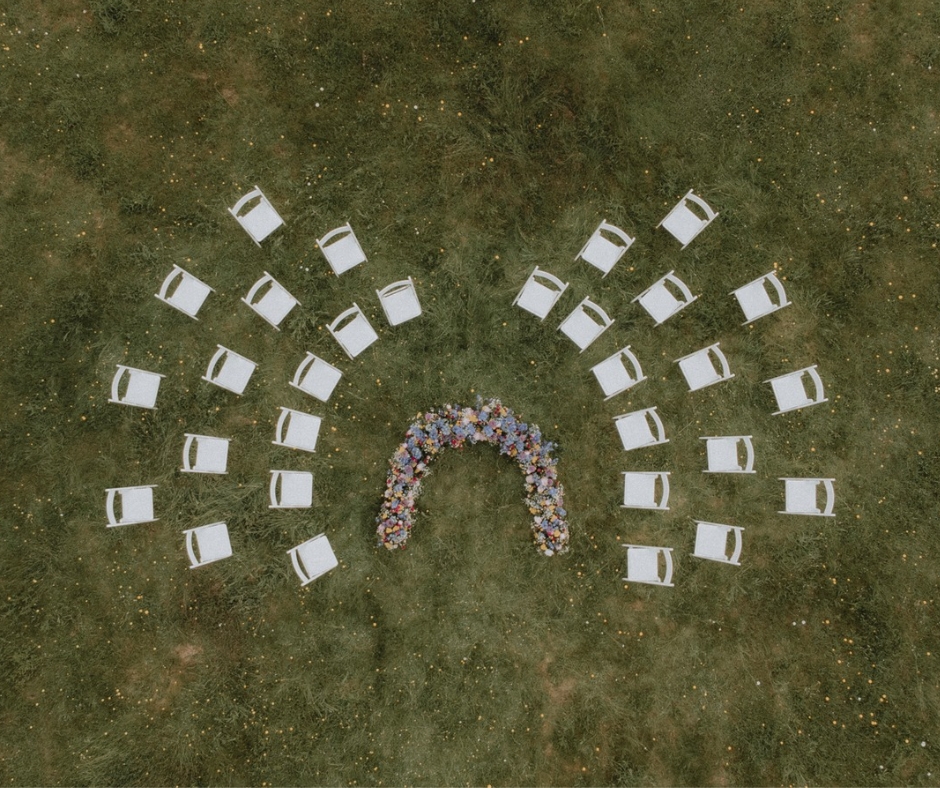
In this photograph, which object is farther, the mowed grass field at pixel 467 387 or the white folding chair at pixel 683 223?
the mowed grass field at pixel 467 387

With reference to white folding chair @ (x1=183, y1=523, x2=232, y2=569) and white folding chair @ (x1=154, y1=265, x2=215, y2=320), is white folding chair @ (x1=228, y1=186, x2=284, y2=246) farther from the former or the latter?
white folding chair @ (x1=183, y1=523, x2=232, y2=569)

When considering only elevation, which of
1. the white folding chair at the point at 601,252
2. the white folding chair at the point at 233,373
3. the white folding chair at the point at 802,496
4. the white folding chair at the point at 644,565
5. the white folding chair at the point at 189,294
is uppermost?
the white folding chair at the point at 189,294

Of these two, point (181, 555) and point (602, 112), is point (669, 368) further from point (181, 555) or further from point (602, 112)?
point (181, 555)

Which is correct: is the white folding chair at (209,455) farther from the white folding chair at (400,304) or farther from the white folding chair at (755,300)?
the white folding chair at (755,300)

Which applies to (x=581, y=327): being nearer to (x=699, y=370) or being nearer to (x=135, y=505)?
(x=699, y=370)

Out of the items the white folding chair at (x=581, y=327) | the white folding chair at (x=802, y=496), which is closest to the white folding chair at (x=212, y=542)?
the white folding chair at (x=581, y=327)
